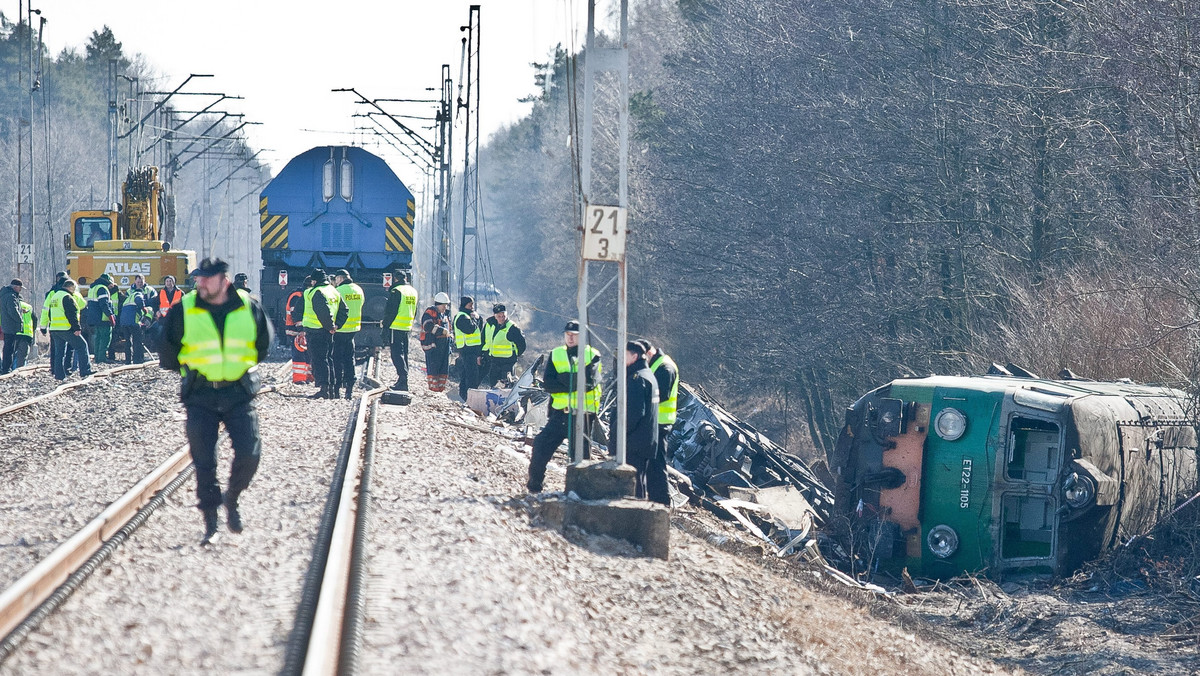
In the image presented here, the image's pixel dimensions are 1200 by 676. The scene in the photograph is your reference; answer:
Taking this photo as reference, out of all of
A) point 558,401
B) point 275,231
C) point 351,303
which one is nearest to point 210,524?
point 558,401

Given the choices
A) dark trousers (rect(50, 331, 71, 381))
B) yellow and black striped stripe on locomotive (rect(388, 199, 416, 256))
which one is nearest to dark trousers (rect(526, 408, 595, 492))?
dark trousers (rect(50, 331, 71, 381))

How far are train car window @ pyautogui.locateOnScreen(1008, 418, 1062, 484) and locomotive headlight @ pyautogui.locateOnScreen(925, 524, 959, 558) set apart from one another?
795 millimetres

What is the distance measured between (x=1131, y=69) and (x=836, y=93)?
9.09m

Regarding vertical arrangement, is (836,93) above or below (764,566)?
above

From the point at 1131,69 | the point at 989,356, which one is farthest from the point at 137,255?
the point at 1131,69

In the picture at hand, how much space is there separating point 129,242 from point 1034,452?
2360cm

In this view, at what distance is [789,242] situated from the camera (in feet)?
87.2

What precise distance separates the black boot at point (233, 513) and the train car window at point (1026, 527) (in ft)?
23.0

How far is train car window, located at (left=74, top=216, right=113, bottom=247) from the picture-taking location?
3025cm

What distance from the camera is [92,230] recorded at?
99.7ft

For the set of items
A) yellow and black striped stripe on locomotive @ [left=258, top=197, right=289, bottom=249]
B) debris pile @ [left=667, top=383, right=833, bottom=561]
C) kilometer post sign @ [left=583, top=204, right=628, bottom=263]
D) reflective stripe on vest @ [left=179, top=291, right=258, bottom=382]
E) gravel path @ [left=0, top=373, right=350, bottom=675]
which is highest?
yellow and black striped stripe on locomotive @ [left=258, top=197, right=289, bottom=249]

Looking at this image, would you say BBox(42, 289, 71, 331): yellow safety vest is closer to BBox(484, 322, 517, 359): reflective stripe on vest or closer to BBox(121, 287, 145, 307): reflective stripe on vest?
Answer: BBox(121, 287, 145, 307): reflective stripe on vest

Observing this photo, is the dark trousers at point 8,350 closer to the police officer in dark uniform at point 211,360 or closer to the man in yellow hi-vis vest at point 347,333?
the man in yellow hi-vis vest at point 347,333

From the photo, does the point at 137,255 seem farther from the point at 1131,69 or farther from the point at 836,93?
the point at 1131,69
